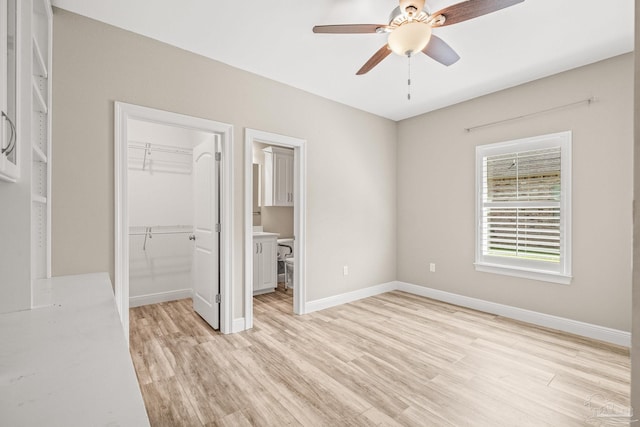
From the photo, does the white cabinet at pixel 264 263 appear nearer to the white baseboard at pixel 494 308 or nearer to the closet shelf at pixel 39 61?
the white baseboard at pixel 494 308

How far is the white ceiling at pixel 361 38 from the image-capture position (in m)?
2.15

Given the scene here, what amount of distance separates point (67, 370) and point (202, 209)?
2.72 metres

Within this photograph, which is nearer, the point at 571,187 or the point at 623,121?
the point at 623,121

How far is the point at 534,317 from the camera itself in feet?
10.8

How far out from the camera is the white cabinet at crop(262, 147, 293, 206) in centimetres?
498

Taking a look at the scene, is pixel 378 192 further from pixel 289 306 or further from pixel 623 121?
pixel 623 121

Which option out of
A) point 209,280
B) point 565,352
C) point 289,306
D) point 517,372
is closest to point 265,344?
point 209,280

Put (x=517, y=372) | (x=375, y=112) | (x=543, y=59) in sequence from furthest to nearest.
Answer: (x=375, y=112)
(x=543, y=59)
(x=517, y=372)

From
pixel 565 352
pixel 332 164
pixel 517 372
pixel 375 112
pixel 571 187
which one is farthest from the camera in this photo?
pixel 375 112

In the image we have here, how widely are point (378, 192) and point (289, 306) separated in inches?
82.0

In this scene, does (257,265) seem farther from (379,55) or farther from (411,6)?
(411,6)

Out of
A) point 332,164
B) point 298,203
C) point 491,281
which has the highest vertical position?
point 332,164

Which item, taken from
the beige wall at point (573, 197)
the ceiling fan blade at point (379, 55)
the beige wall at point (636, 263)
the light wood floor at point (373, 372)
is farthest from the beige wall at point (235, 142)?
the beige wall at point (636, 263)

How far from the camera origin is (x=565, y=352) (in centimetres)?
263
